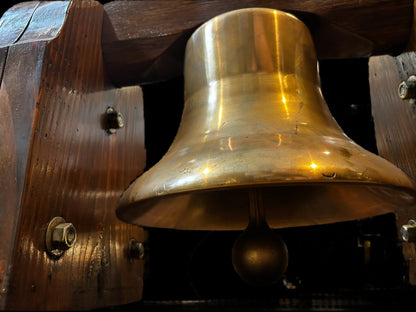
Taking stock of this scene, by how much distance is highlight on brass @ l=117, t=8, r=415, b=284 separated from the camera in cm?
55

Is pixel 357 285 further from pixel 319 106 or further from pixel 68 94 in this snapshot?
pixel 68 94

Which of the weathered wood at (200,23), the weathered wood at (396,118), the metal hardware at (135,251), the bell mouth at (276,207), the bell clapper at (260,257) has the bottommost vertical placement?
the bell clapper at (260,257)

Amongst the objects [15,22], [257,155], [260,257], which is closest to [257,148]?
[257,155]

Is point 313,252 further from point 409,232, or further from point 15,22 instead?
point 15,22

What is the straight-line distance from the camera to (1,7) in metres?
1.24

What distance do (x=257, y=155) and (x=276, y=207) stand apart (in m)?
0.44

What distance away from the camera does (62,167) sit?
77 centimetres

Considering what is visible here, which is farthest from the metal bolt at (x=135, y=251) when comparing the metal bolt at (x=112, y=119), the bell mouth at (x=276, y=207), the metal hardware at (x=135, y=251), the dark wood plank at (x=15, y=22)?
the dark wood plank at (x=15, y=22)

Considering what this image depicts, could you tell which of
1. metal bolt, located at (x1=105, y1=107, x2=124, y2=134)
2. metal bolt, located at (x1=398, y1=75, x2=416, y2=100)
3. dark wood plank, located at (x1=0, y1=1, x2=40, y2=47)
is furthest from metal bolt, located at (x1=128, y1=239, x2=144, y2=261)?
metal bolt, located at (x1=398, y1=75, x2=416, y2=100)

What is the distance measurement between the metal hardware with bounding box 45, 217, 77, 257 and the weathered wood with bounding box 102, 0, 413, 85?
1.32ft

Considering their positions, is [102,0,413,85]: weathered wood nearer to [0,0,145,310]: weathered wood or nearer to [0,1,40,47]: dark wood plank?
[0,0,145,310]: weathered wood

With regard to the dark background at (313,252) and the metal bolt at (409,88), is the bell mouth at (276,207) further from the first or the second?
the dark background at (313,252)

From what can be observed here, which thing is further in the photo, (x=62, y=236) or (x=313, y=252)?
(x=313, y=252)

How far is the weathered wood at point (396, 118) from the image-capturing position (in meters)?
0.92
